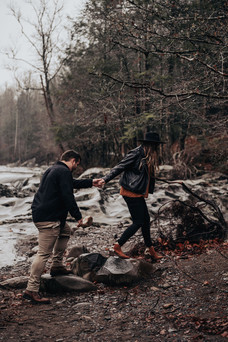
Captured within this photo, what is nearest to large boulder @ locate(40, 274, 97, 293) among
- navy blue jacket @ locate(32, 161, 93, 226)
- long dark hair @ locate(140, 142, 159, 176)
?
navy blue jacket @ locate(32, 161, 93, 226)

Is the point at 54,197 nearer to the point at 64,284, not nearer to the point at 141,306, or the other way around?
the point at 64,284

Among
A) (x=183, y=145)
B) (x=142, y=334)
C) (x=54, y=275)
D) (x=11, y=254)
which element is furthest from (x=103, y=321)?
(x=183, y=145)

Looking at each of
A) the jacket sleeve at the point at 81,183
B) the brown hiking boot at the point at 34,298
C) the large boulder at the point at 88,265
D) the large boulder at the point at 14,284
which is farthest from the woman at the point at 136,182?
the large boulder at the point at 14,284

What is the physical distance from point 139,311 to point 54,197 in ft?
5.68

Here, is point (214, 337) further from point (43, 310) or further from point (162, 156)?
point (162, 156)

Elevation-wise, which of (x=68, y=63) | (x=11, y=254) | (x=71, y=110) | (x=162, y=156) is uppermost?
(x=68, y=63)

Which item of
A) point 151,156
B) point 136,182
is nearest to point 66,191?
point 136,182

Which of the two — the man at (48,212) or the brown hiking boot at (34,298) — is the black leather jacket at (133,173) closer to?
the man at (48,212)

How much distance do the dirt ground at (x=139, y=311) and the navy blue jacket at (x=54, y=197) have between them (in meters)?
1.12

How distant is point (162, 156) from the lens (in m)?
17.9

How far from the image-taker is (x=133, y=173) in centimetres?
522

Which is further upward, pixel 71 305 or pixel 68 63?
pixel 68 63

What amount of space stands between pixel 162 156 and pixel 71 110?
6585 millimetres

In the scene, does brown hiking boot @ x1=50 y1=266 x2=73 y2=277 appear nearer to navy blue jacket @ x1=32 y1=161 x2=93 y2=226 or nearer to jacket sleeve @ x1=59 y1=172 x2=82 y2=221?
navy blue jacket @ x1=32 y1=161 x2=93 y2=226
